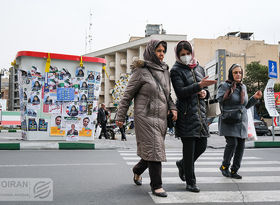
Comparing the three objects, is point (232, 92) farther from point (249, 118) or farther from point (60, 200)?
point (60, 200)

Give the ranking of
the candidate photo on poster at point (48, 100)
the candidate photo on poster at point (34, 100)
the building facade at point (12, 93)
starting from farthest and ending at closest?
the building facade at point (12, 93), the candidate photo on poster at point (48, 100), the candidate photo on poster at point (34, 100)

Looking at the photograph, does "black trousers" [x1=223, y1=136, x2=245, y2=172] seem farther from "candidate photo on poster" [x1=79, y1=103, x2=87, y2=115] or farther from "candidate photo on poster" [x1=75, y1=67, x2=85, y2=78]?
"candidate photo on poster" [x1=75, y1=67, x2=85, y2=78]

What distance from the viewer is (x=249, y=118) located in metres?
5.59

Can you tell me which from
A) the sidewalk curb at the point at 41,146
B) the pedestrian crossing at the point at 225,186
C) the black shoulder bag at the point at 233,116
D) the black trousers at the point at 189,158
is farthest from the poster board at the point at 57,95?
the black trousers at the point at 189,158

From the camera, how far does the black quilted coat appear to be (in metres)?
4.21

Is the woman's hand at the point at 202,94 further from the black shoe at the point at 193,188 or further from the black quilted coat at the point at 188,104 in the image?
the black shoe at the point at 193,188

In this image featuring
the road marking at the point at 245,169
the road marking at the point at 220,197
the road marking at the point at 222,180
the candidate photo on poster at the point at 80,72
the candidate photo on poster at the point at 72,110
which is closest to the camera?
the road marking at the point at 220,197

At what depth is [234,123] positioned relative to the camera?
5.20 metres

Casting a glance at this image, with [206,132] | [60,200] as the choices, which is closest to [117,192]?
[60,200]

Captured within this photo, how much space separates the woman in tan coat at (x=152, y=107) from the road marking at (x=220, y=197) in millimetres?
177

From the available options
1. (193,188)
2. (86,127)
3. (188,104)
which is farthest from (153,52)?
(86,127)

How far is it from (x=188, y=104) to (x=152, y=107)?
1.75ft

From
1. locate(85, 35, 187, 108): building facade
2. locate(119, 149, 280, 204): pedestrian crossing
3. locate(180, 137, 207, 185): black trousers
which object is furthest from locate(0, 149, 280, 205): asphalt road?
locate(85, 35, 187, 108): building facade

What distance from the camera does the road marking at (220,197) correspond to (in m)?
3.78
